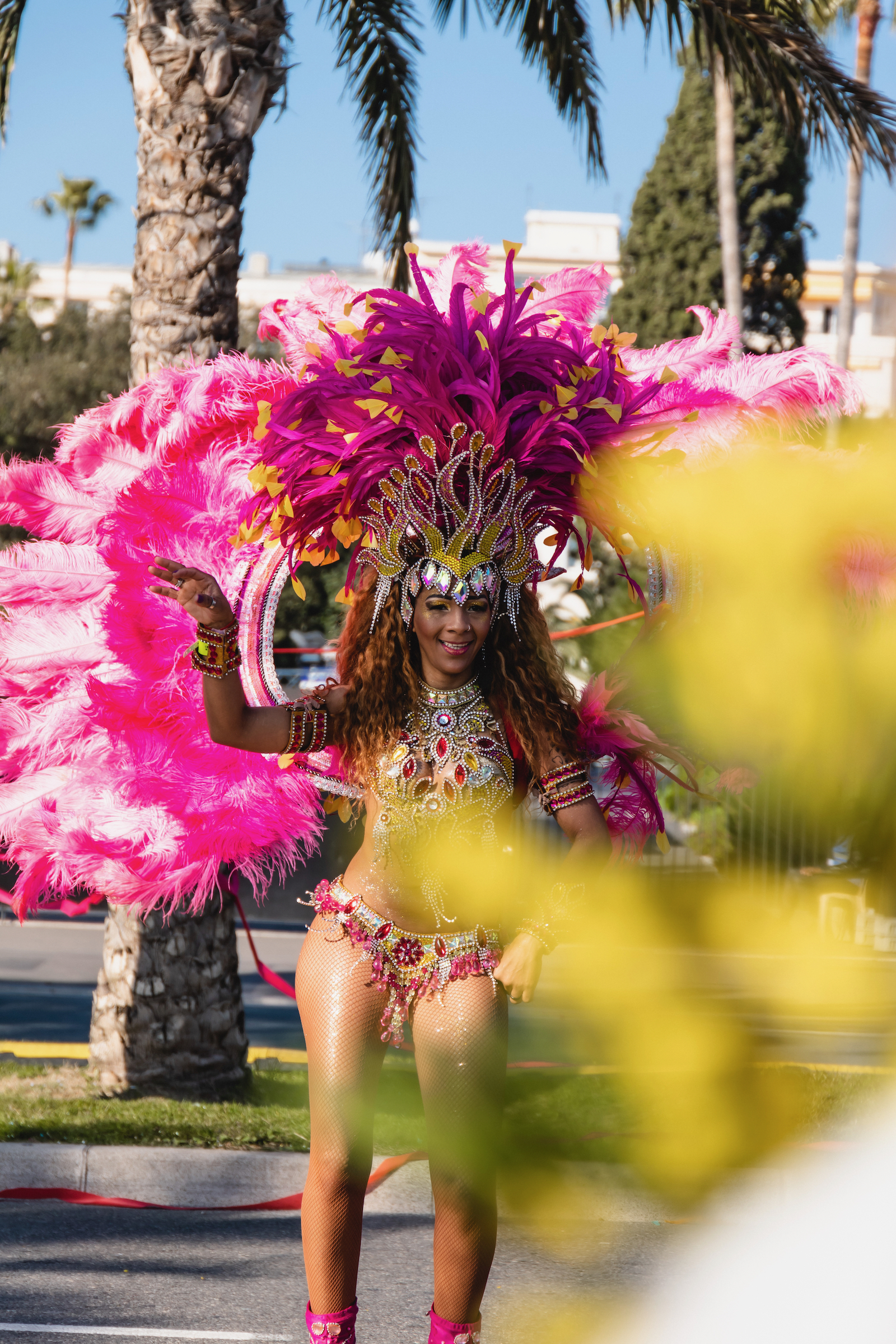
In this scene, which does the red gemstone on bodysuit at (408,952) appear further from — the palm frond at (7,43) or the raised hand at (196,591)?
the palm frond at (7,43)

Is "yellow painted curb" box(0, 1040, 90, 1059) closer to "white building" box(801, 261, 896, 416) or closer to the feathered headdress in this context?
the feathered headdress

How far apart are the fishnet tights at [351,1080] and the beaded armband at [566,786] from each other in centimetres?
39

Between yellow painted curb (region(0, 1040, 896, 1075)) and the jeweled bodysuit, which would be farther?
yellow painted curb (region(0, 1040, 896, 1075))

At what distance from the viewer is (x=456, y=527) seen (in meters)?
2.56

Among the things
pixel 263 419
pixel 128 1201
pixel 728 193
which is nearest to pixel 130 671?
pixel 263 419

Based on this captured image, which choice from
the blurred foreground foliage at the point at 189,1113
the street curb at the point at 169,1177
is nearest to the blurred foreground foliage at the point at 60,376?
the blurred foreground foliage at the point at 189,1113

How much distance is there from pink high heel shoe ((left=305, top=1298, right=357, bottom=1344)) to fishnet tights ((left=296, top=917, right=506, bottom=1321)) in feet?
0.05

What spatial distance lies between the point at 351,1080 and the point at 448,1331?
538 mm

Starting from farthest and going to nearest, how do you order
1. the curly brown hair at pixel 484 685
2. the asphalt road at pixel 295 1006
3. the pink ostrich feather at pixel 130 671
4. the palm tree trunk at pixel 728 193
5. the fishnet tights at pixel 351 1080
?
the palm tree trunk at pixel 728 193, the pink ostrich feather at pixel 130 671, the curly brown hair at pixel 484 685, the fishnet tights at pixel 351 1080, the asphalt road at pixel 295 1006

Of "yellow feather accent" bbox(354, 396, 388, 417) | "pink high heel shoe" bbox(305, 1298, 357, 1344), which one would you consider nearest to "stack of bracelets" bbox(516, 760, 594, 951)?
"yellow feather accent" bbox(354, 396, 388, 417)

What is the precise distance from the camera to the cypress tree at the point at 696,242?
18938 mm

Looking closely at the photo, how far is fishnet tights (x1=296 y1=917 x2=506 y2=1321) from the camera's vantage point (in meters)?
2.53

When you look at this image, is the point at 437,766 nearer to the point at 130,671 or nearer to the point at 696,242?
the point at 130,671

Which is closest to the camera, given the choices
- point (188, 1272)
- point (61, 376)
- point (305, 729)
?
point (305, 729)
